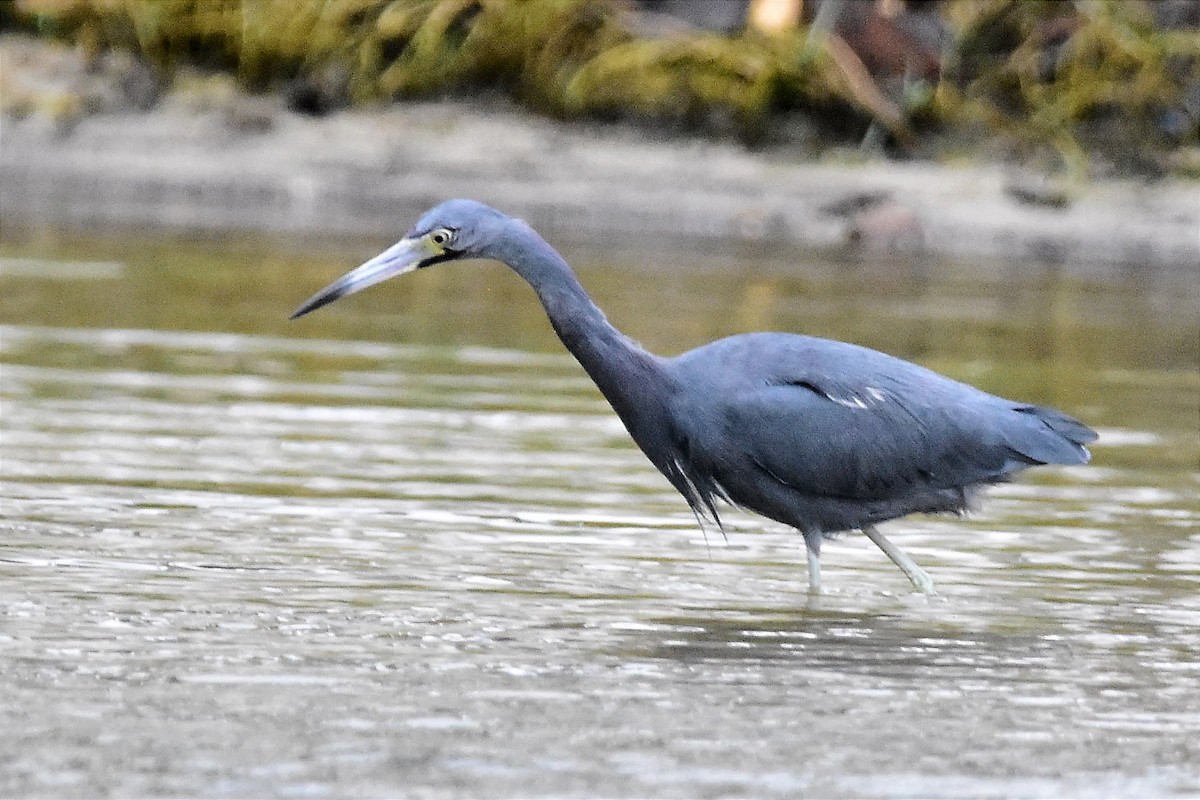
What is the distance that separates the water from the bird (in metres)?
0.26

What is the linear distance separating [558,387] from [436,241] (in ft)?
12.3

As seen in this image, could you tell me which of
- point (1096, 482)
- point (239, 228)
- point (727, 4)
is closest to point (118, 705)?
point (1096, 482)

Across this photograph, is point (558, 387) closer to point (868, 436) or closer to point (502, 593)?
point (868, 436)

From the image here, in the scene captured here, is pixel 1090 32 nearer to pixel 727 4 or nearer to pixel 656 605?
pixel 727 4

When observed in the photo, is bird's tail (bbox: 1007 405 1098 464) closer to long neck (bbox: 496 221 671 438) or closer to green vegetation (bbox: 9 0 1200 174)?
long neck (bbox: 496 221 671 438)

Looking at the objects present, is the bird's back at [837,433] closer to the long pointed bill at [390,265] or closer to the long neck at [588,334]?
the long neck at [588,334]

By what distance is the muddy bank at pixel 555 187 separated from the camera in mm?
16547

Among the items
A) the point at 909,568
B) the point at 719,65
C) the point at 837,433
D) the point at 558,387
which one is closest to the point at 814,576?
the point at 909,568

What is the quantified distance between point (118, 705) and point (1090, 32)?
14349mm

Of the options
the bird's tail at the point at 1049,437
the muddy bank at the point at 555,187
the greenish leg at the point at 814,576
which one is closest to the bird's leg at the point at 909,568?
the greenish leg at the point at 814,576

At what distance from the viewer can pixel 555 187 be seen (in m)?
16.9

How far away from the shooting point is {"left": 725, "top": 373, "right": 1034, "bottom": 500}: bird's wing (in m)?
6.73

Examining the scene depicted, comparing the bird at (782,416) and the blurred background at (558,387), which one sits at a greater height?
the bird at (782,416)

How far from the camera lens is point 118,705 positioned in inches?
196
